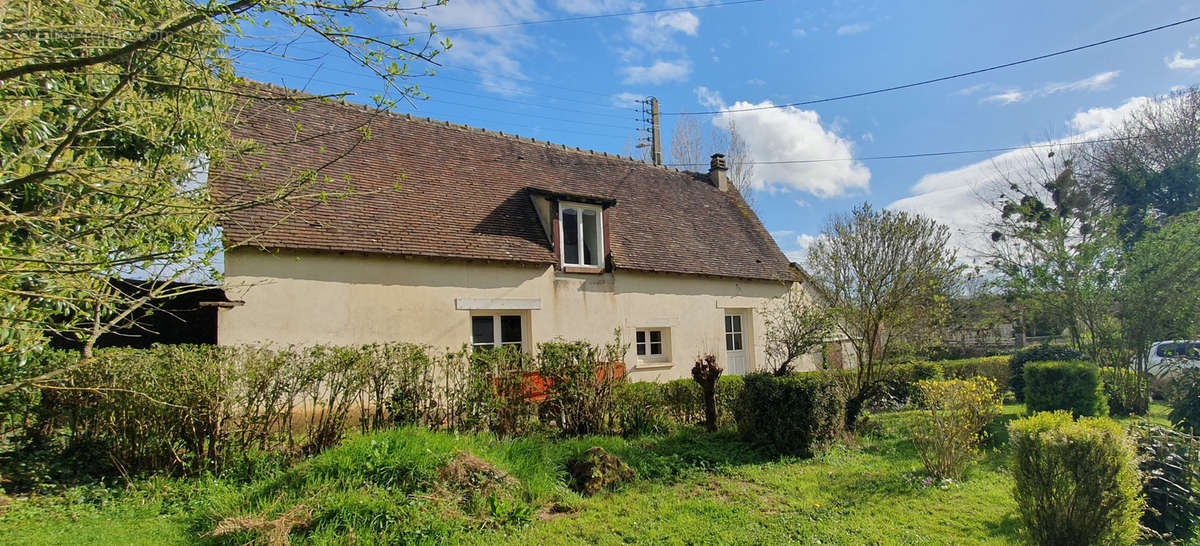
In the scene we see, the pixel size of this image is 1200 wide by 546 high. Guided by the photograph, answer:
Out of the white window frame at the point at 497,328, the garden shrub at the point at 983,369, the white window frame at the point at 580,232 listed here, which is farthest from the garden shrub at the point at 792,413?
the garden shrub at the point at 983,369

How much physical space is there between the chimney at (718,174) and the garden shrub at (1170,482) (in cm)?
1401

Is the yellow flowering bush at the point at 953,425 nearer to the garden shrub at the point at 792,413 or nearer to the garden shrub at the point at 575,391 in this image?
the garden shrub at the point at 792,413

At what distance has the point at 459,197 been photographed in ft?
37.8

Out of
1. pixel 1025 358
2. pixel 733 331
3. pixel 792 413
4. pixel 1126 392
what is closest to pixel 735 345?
pixel 733 331

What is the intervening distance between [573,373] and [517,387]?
0.80 meters

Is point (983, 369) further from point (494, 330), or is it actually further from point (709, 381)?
point (494, 330)

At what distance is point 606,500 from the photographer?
18.3 feet

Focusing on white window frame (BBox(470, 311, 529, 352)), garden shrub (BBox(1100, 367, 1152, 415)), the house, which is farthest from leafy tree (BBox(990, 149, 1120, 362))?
white window frame (BBox(470, 311, 529, 352))

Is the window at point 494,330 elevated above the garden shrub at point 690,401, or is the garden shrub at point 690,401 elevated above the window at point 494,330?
the window at point 494,330

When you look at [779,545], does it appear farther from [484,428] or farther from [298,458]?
[298,458]

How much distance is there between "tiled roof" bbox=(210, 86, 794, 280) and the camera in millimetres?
9219

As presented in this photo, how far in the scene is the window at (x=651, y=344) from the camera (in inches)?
515

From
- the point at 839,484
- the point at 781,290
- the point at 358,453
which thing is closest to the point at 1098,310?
the point at 781,290

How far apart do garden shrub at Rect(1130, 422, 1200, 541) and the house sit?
8.54 metres
